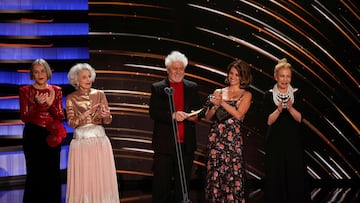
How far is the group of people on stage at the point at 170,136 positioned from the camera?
212 inches

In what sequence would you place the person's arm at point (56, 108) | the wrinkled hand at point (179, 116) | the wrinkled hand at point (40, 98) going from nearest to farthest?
the wrinkled hand at point (179, 116) < the wrinkled hand at point (40, 98) < the person's arm at point (56, 108)

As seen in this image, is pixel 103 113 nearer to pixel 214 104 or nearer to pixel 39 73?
pixel 39 73

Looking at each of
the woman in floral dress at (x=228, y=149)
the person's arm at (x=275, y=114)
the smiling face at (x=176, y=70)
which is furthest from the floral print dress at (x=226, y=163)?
the smiling face at (x=176, y=70)

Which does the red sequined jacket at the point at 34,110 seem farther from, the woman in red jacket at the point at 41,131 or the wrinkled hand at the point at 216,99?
the wrinkled hand at the point at 216,99

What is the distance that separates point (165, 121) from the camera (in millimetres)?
5500

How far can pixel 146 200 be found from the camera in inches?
256

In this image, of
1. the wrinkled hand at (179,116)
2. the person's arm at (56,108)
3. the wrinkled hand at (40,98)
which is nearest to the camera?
the wrinkled hand at (179,116)

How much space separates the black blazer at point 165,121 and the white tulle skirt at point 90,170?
0.49 m

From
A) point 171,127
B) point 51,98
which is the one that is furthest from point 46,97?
point 171,127

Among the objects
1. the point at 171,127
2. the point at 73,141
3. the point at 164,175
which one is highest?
the point at 171,127

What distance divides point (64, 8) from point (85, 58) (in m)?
0.65

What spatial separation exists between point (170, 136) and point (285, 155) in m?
1.08

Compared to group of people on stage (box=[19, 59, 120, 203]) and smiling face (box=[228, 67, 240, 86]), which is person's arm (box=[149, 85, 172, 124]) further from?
smiling face (box=[228, 67, 240, 86])

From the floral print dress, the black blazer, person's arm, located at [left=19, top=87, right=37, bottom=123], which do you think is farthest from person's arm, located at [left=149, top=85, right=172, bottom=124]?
person's arm, located at [left=19, top=87, right=37, bottom=123]
